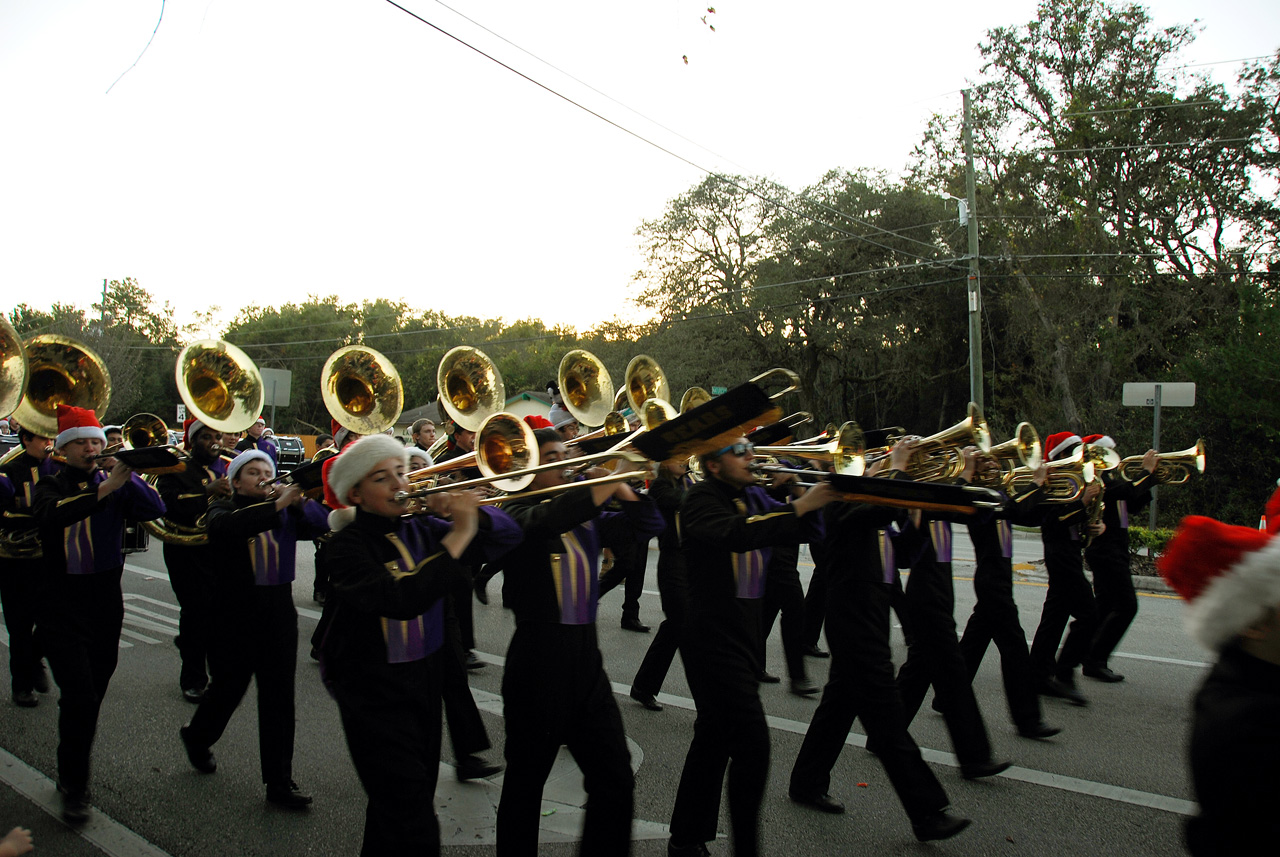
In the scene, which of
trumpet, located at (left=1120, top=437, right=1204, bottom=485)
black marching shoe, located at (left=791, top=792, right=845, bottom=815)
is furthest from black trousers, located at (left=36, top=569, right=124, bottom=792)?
trumpet, located at (left=1120, top=437, right=1204, bottom=485)

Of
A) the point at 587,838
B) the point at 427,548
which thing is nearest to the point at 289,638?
the point at 427,548

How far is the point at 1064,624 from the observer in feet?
20.8

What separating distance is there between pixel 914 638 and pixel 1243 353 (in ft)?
46.5

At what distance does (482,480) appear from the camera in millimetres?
3658

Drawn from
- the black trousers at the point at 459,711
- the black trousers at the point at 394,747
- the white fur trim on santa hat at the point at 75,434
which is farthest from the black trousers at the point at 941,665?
the white fur trim on santa hat at the point at 75,434

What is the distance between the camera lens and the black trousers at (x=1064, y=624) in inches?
249

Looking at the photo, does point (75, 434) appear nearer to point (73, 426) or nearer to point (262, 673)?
point (73, 426)

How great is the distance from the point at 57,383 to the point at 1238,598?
5654 millimetres

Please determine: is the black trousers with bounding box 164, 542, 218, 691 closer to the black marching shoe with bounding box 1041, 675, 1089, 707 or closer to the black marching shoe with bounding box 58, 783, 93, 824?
the black marching shoe with bounding box 58, 783, 93, 824

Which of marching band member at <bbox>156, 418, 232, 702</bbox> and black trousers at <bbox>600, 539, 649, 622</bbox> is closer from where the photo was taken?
marching band member at <bbox>156, 418, 232, 702</bbox>

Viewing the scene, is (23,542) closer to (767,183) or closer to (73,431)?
(73,431)

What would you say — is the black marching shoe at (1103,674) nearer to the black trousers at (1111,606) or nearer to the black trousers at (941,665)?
the black trousers at (1111,606)

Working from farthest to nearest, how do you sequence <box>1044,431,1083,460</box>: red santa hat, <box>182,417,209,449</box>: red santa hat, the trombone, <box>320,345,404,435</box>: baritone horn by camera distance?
<box>1044,431,1083,460</box>: red santa hat, <box>182,417,209,449</box>: red santa hat, <box>320,345,404,435</box>: baritone horn, the trombone

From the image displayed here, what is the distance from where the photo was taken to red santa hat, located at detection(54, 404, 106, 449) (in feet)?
16.2
